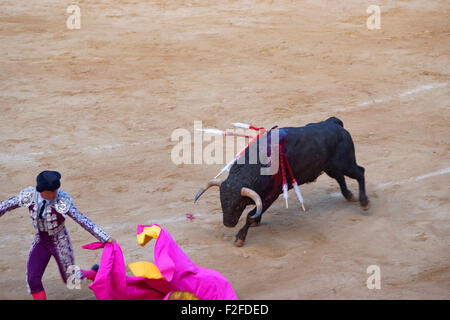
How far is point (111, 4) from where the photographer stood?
43.8 feet

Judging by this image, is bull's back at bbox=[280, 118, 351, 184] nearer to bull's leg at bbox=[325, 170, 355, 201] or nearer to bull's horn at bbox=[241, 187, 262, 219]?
bull's leg at bbox=[325, 170, 355, 201]

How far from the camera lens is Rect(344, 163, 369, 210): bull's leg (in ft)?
21.2

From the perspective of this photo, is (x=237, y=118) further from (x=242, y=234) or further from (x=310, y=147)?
(x=242, y=234)

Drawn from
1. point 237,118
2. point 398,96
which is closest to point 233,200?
point 237,118

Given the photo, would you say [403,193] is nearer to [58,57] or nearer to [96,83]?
[96,83]

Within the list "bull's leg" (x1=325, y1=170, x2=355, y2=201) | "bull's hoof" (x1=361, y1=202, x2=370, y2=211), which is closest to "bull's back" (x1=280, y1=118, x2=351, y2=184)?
"bull's leg" (x1=325, y1=170, x2=355, y2=201)

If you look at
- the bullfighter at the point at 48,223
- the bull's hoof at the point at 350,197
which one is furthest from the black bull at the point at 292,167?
the bullfighter at the point at 48,223

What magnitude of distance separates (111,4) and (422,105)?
7.05 meters

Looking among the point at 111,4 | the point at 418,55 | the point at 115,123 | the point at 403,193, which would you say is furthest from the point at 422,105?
the point at 111,4

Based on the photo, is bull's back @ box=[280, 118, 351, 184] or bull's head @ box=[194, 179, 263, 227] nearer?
bull's head @ box=[194, 179, 263, 227]

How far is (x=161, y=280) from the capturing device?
183 inches

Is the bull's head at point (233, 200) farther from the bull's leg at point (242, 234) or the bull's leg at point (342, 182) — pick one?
the bull's leg at point (342, 182)

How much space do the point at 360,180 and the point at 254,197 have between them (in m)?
1.38

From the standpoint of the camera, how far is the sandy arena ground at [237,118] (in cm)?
581
